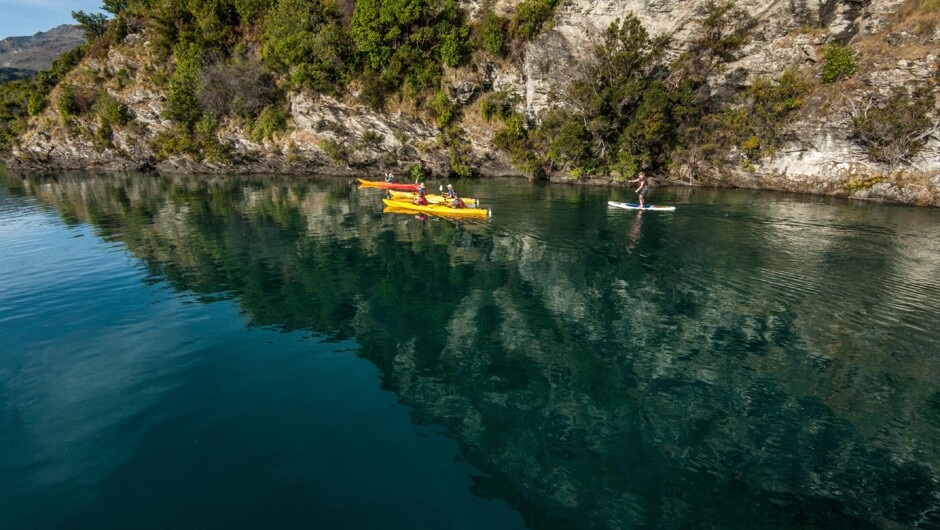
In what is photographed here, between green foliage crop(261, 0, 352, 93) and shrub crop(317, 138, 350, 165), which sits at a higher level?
green foliage crop(261, 0, 352, 93)

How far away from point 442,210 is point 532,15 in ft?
100

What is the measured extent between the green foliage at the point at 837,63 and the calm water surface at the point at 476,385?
2258 cm

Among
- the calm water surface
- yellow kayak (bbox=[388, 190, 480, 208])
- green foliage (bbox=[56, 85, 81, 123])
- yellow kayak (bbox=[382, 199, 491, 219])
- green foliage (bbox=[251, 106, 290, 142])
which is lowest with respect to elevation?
the calm water surface

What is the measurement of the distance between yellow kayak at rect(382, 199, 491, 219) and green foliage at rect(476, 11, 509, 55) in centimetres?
2731

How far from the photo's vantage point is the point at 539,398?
1084 cm

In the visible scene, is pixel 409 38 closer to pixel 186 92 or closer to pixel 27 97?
pixel 186 92

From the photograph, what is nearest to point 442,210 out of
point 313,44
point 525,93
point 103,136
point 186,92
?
point 525,93

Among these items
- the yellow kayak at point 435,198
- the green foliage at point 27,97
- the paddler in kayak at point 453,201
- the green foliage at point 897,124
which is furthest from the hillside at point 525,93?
the paddler in kayak at point 453,201

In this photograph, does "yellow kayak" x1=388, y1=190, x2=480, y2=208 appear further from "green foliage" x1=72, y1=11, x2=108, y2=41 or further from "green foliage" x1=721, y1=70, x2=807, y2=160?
"green foliage" x1=72, y1=11, x2=108, y2=41

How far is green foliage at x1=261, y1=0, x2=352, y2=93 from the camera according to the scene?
53.3m

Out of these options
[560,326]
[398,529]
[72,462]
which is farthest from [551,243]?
[72,462]

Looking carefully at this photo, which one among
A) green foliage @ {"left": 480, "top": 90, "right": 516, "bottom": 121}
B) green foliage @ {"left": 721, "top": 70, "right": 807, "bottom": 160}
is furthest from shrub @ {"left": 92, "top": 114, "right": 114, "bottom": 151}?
green foliage @ {"left": 721, "top": 70, "right": 807, "bottom": 160}

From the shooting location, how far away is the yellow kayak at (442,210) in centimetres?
2923

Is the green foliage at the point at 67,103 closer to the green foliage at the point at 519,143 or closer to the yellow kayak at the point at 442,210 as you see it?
the green foliage at the point at 519,143
